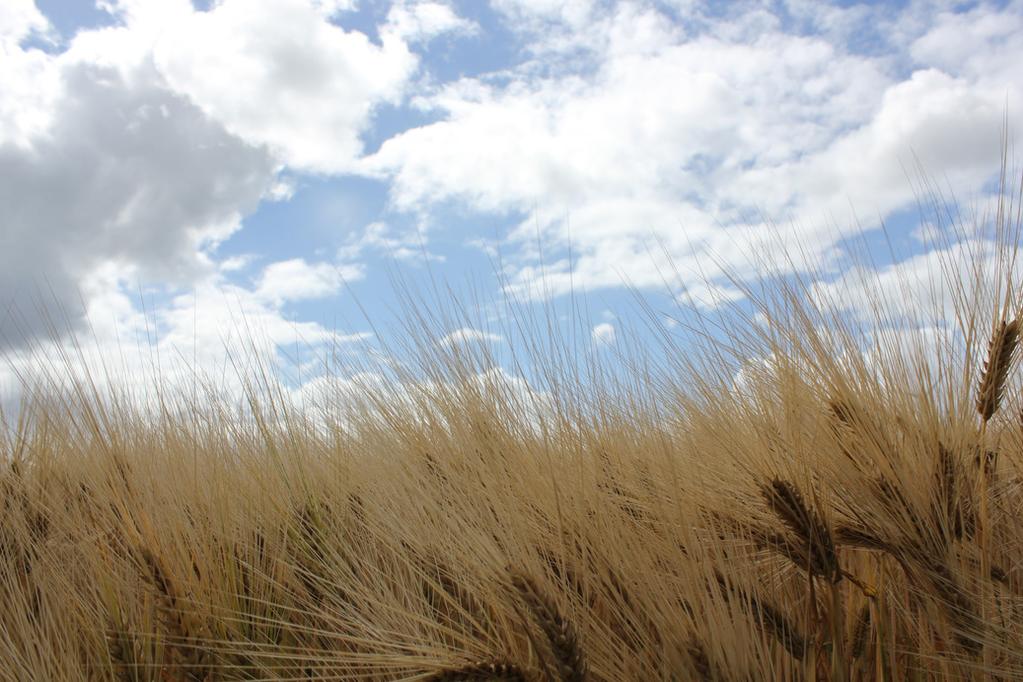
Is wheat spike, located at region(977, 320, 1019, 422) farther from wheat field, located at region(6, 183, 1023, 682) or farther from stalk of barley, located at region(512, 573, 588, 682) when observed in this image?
stalk of barley, located at region(512, 573, 588, 682)

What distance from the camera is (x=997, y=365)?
4.88 ft

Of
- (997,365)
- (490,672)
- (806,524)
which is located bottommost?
(490,672)

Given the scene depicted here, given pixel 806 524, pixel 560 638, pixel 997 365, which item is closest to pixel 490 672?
pixel 560 638

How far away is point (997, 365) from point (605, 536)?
0.89 m

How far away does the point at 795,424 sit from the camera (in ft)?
4.69

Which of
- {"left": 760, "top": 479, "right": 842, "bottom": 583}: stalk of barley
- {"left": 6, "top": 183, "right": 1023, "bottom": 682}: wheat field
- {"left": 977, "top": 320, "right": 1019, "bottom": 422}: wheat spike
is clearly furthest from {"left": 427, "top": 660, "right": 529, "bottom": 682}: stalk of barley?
{"left": 977, "top": 320, "right": 1019, "bottom": 422}: wheat spike

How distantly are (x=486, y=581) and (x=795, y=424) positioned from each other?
0.67 meters

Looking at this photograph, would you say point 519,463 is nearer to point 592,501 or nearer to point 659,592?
point 592,501

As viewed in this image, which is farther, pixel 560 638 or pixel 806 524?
pixel 806 524

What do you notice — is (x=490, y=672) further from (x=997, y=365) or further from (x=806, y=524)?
(x=997, y=365)

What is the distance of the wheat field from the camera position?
1211 millimetres

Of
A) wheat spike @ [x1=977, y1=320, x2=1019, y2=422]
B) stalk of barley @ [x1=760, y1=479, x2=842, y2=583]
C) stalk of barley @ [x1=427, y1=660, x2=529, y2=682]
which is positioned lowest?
stalk of barley @ [x1=427, y1=660, x2=529, y2=682]

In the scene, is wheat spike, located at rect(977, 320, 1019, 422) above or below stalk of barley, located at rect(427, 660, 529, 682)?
above

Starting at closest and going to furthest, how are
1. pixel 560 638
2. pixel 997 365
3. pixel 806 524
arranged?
pixel 560 638
pixel 806 524
pixel 997 365
